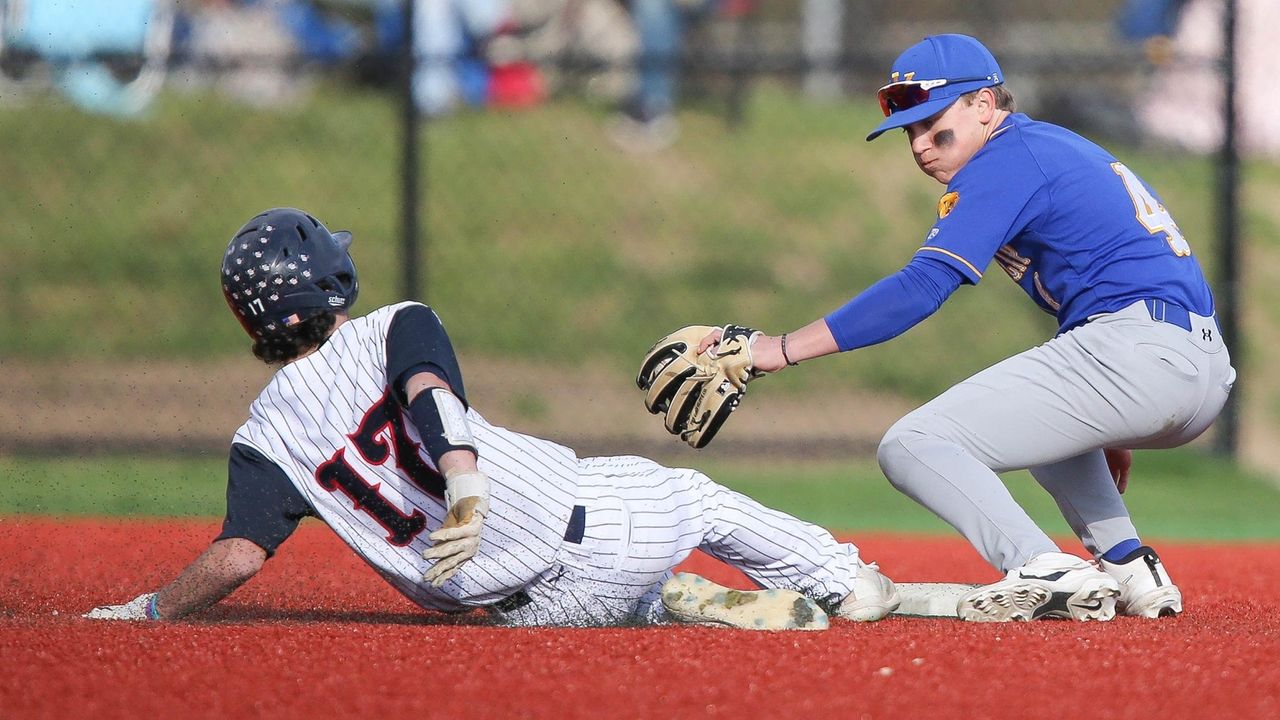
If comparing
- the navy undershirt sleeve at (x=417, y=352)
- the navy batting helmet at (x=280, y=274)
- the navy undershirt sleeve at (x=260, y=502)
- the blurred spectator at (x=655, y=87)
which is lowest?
the blurred spectator at (x=655, y=87)

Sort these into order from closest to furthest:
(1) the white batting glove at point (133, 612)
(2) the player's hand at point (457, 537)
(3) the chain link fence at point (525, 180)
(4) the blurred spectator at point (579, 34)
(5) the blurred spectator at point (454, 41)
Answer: (2) the player's hand at point (457, 537) → (1) the white batting glove at point (133, 612) → (3) the chain link fence at point (525, 180) → (5) the blurred spectator at point (454, 41) → (4) the blurred spectator at point (579, 34)

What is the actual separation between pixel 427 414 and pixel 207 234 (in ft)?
30.4

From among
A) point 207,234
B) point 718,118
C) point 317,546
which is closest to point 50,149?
point 207,234

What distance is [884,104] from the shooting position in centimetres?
421

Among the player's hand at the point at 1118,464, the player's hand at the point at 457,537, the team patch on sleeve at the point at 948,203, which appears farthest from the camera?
the player's hand at the point at 1118,464

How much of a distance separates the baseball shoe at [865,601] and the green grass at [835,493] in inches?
126

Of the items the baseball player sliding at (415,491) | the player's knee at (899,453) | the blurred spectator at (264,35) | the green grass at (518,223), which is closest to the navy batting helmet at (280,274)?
the baseball player sliding at (415,491)

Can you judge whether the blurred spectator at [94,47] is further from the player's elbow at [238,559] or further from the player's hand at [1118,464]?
the player's hand at [1118,464]

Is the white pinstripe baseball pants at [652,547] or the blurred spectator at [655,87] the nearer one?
the white pinstripe baseball pants at [652,547]

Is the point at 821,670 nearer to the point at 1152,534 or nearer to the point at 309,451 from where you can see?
the point at 309,451

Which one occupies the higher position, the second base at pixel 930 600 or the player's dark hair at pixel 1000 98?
the player's dark hair at pixel 1000 98

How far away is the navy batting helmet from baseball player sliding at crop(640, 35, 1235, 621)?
0.89 m

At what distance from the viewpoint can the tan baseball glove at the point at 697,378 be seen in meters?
3.81

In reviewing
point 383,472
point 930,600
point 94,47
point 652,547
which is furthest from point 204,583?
point 94,47
